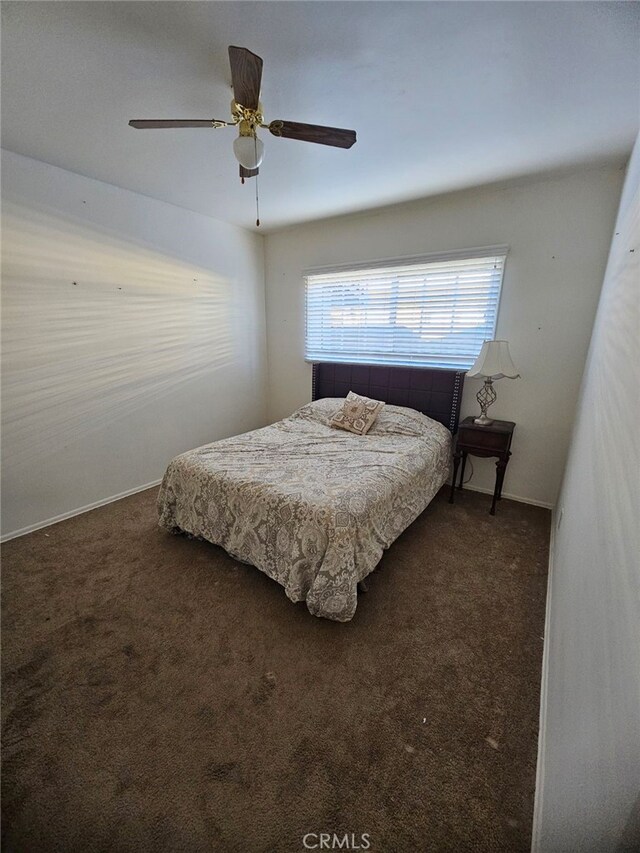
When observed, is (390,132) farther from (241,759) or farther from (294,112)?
(241,759)

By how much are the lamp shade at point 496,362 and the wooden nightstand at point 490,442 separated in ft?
1.43

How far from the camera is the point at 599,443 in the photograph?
126cm

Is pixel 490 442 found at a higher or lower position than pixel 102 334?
lower

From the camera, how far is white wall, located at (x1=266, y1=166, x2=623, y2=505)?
8.03 ft

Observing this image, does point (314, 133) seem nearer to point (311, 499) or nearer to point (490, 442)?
point (311, 499)

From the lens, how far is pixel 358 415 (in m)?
3.06

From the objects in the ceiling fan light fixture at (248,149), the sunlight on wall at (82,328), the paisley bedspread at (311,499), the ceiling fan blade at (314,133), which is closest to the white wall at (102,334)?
the sunlight on wall at (82,328)

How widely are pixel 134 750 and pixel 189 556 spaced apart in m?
1.10

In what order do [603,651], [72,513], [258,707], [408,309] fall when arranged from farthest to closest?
[408,309] → [72,513] → [258,707] → [603,651]

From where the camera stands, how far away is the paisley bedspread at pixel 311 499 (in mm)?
1698

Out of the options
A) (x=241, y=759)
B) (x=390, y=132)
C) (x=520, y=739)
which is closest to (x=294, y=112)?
(x=390, y=132)

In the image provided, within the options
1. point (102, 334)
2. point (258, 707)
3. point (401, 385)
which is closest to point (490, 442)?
point (401, 385)

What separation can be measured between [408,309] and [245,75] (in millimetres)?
2288

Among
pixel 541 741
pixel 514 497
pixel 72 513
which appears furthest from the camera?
pixel 514 497
